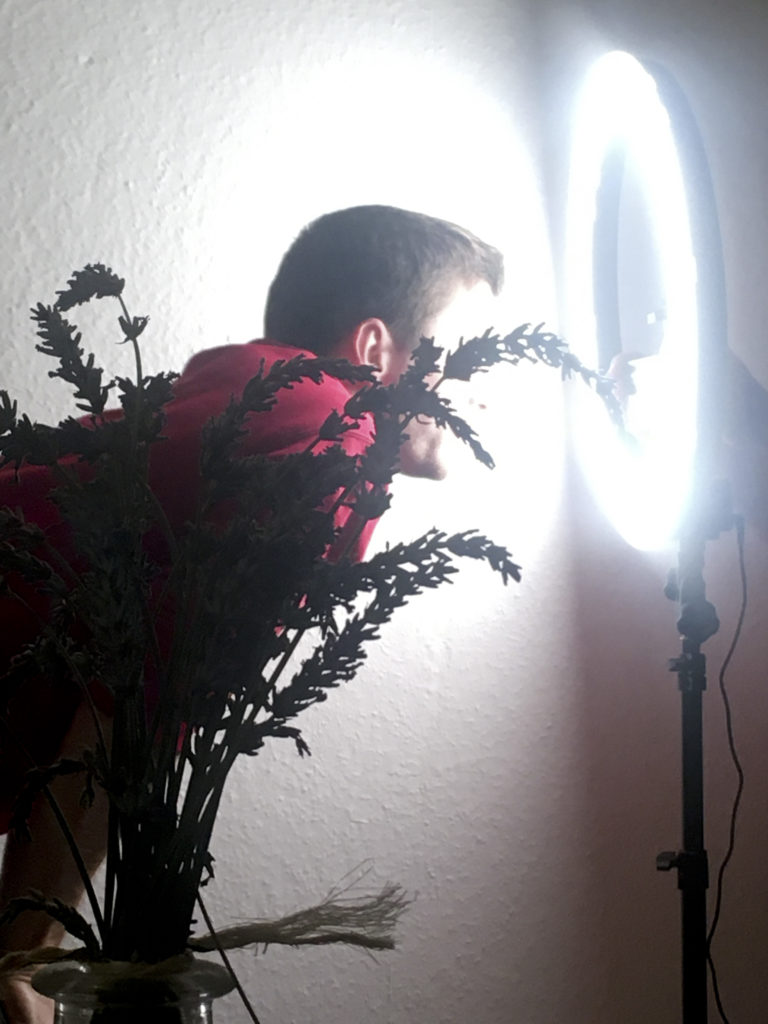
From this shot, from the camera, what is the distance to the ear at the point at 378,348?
3.75 ft

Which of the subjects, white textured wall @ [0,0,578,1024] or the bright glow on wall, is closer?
the bright glow on wall

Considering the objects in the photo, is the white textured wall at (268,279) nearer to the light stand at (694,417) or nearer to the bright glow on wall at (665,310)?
the bright glow on wall at (665,310)

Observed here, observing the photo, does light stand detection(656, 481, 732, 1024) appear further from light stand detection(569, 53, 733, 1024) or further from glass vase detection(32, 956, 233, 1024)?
glass vase detection(32, 956, 233, 1024)

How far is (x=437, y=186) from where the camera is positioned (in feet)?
4.40

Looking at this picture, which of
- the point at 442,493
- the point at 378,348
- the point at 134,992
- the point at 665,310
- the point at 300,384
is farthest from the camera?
the point at 442,493

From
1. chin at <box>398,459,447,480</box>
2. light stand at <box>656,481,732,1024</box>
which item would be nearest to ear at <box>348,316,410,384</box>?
chin at <box>398,459,447,480</box>

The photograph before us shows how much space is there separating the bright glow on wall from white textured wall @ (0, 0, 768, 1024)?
0.30 metres

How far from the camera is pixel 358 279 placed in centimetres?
117

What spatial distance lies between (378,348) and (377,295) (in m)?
0.06

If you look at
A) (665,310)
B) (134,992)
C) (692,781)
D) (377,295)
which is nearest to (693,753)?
(692,781)

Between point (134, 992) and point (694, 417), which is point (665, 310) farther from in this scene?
point (134, 992)

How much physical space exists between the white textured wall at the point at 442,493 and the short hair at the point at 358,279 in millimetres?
32

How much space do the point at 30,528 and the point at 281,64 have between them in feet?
3.10

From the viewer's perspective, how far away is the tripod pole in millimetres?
755
